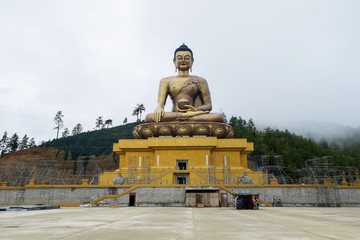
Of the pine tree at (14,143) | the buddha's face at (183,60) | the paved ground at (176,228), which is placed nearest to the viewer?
the paved ground at (176,228)

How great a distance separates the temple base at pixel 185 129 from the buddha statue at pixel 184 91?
2.87 feet

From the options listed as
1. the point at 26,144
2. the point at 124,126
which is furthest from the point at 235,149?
the point at 26,144

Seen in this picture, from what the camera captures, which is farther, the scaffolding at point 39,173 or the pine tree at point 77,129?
the pine tree at point 77,129

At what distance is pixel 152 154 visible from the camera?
891 inches

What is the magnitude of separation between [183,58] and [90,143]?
3839 centimetres

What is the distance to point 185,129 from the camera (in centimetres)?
2233

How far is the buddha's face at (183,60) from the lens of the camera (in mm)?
25594

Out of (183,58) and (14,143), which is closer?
(183,58)

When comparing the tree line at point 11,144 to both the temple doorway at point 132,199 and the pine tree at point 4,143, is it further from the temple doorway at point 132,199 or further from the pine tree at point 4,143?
the temple doorway at point 132,199

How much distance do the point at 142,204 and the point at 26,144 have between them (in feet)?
193

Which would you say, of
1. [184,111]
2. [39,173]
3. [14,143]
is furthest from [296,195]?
[14,143]

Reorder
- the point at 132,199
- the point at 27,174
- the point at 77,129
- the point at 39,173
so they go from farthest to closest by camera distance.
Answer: the point at 77,129 < the point at 39,173 < the point at 27,174 < the point at 132,199

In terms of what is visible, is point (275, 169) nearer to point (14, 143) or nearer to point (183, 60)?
point (183, 60)

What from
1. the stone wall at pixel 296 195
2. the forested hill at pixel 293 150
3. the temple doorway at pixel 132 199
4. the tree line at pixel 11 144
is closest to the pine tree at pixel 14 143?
the tree line at pixel 11 144
